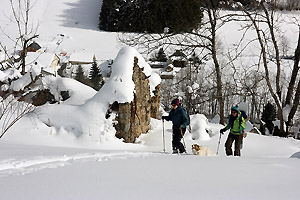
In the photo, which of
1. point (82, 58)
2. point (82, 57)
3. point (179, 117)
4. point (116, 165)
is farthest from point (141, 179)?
point (82, 57)

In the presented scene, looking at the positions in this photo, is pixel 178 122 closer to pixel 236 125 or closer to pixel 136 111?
pixel 236 125

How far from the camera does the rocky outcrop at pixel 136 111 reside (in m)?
9.30

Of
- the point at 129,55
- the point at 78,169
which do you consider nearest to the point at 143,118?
the point at 129,55

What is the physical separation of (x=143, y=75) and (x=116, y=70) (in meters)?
1.63

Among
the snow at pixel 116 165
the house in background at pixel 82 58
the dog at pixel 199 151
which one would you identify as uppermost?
the house in background at pixel 82 58

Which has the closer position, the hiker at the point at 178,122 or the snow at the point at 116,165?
the snow at the point at 116,165

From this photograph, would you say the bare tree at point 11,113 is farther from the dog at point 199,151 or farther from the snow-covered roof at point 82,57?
the snow-covered roof at point 82,57

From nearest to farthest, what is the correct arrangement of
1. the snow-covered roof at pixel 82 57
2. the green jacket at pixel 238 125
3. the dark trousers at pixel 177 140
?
the green jacket at pixel 238 125 < the dark trousers at pixel 177 140 < the snow-covered roof at pixel 82 57

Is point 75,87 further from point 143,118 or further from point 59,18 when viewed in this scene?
point 59,18

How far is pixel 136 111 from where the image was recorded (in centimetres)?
1006

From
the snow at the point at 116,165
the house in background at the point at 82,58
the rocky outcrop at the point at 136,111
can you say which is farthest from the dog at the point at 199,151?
the house in background at the point at 82,58

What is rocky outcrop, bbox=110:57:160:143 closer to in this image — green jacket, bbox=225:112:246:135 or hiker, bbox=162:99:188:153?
hiker, bbox=162:99:188:153

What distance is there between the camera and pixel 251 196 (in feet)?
8.20

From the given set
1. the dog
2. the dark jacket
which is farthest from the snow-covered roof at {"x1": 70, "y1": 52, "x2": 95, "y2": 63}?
the dog
